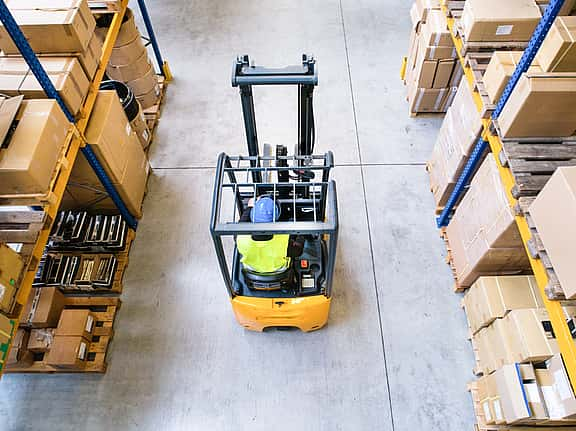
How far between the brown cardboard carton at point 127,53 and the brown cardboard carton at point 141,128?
636 millimetres

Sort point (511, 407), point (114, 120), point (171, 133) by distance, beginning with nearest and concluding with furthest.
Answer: point (511, 407) → point (114, 120) → point (171, 133)

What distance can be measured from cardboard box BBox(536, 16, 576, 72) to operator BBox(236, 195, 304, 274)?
221 centimetres

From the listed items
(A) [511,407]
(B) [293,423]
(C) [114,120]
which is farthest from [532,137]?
(C) [114,120]

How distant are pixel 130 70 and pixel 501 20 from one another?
14.2ft

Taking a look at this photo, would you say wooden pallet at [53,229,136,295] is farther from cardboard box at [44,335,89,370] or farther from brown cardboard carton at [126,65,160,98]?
brown cardboard carton at [126,65,160,98]

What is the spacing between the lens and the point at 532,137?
315 centimetres

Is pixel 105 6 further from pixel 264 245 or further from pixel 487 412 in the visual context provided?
pixel 487 412

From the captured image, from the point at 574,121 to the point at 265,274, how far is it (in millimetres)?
2655

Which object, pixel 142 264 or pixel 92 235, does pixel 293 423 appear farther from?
pixel 92 235

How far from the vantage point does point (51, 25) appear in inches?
132

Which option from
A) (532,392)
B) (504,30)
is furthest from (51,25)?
(532,392)

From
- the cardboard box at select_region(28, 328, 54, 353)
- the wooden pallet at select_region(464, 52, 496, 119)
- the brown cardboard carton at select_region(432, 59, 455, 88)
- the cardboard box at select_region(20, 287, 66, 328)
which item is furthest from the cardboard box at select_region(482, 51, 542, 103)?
the cardboard box at select_region(28, 328, 54, 353)

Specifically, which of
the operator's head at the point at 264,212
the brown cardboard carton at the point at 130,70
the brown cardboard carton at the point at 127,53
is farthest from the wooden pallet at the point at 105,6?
the operator's head at the point at 264,212

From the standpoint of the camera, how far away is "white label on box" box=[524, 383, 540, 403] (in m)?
2.85
